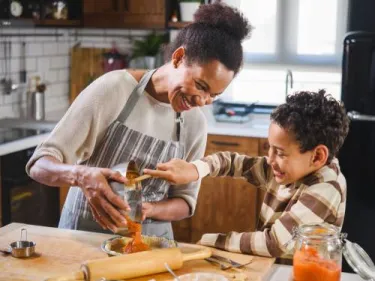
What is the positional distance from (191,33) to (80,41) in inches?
116

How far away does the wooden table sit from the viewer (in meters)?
1.55

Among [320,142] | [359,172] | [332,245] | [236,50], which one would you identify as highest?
[236,50]

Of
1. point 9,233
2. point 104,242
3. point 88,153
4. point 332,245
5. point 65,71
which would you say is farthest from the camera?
point 65,71

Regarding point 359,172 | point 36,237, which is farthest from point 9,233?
point 359,172

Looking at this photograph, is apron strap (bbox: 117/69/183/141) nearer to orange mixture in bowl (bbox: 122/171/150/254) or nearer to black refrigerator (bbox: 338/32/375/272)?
orange mixture in bowl (bbox: 122/171/150/254)

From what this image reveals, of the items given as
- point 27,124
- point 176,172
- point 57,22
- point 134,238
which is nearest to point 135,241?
point 134,238

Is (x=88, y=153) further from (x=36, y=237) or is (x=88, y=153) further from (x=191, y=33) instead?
(x=191, y=33)

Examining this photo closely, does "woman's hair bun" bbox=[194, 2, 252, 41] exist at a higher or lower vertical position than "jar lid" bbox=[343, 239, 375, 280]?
higher

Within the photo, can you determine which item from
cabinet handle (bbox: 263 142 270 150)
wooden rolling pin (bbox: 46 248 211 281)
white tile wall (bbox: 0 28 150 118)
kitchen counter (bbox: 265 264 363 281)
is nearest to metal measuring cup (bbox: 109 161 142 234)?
wooden rolling pin (bbox: 46 248 211 281)

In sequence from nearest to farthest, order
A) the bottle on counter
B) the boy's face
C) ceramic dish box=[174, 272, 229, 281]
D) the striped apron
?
ceramic dish box=[174, 272, 229, 281]
the boy's face
the striped apron
the bottle on counter

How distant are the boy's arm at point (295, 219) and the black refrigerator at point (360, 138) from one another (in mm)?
1772

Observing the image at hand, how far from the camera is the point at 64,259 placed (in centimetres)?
163

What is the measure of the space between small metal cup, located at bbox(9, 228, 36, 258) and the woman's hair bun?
0.80m

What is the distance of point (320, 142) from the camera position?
5.74 feet
